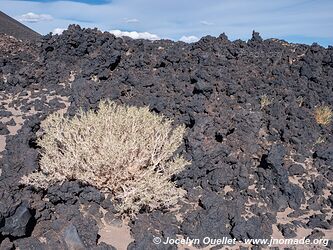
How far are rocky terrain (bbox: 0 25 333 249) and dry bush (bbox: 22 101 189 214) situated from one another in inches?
6.9

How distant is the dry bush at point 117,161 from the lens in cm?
504

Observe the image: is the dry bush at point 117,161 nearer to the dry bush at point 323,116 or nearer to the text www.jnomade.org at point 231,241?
the text www.jnomade.org at point 231,241

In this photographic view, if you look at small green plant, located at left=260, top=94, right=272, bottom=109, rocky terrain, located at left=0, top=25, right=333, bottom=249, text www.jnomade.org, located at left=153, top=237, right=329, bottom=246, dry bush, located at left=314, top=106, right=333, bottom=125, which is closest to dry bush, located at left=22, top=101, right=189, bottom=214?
rocky terrain, located at left=0, top=25, right=333, bottom=249

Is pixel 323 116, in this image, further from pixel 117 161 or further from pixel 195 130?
pixel 117 161

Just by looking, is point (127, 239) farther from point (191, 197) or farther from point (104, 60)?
point (104, 60)

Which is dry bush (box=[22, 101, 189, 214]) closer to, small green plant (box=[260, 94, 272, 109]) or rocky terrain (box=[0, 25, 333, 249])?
rocky terrain (box=[0, 25, 333, 249])

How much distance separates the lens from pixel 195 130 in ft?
21.3

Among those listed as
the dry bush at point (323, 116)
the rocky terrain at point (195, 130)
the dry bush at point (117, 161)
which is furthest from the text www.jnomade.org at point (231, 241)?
the dry bush at point (323, 116)

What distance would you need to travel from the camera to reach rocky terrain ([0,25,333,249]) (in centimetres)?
494

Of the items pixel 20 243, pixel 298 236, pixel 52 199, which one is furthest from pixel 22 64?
pixel 298 236

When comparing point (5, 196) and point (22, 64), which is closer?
point (5, 196)

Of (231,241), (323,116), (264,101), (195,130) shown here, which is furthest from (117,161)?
(323,116)

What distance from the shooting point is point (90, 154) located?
5.07 metres

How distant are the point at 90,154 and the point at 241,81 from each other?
4.78 m
